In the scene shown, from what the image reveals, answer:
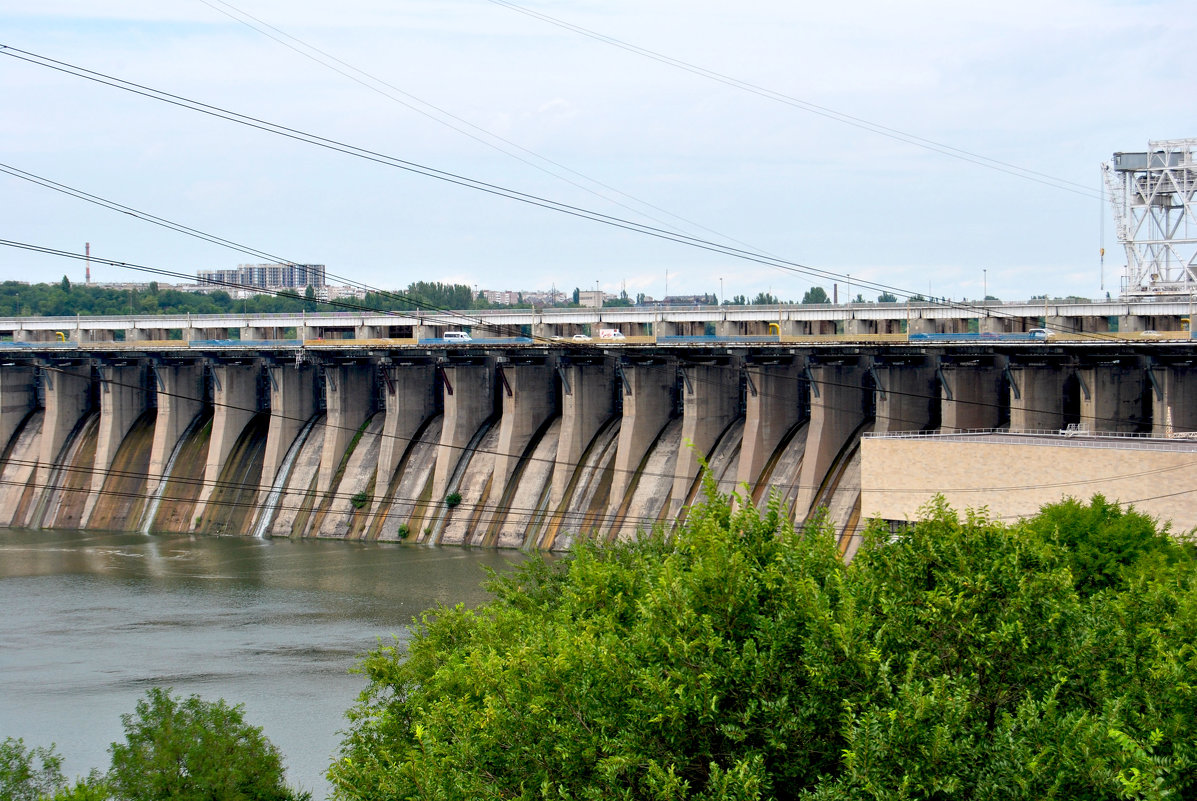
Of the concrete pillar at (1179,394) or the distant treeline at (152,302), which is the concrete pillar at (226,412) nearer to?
the concrete pillar at (1179,394)

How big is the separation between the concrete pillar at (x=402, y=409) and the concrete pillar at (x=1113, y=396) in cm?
2647

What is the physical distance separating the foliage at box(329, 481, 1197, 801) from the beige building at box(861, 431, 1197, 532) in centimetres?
1698

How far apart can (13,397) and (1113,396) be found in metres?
48.2

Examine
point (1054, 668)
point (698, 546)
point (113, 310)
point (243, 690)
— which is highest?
point (113, 310)

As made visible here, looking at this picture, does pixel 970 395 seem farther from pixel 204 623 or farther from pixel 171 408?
pixel 171 408

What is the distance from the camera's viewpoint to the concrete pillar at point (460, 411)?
51.6 m

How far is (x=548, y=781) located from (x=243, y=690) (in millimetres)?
19939

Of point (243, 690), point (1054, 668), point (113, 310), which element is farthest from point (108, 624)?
point (113, 310)

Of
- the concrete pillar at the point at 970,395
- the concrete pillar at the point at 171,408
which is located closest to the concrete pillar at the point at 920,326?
the concrete pillar at the point at 970,395

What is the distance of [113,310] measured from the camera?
112 meters

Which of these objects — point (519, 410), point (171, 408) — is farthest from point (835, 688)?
point (171, 408)

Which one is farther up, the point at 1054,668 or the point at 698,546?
the point at 698,546

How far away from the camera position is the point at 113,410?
58.5 m

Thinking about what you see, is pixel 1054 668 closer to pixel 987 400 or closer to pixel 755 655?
pixel 755 655
